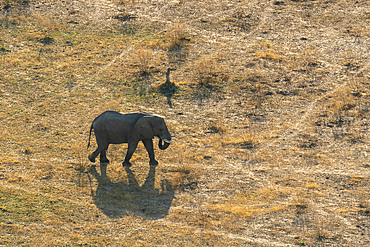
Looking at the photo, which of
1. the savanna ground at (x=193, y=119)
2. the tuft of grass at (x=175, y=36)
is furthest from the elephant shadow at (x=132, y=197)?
the tuft of grass at (x=175, y=36)

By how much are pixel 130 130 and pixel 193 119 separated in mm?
5287

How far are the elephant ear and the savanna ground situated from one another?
1.58m

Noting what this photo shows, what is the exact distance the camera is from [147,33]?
3550cm

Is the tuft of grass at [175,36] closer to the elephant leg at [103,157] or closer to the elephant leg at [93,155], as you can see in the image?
the elephant leg at [103,157]

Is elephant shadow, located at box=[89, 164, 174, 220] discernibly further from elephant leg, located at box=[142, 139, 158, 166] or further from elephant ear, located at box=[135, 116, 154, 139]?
elephant ear, located at box=[135, 116, 154, 139]

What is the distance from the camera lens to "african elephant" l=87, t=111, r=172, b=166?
22172 mm

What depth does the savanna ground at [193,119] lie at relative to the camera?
1928cm

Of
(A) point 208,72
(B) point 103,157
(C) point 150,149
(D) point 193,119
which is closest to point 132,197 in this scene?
(C) point 150,149

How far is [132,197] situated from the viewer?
20.9m

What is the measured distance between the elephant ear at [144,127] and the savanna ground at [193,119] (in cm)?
158

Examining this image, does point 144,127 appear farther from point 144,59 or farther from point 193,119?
point 144,59

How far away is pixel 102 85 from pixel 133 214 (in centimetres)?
1187

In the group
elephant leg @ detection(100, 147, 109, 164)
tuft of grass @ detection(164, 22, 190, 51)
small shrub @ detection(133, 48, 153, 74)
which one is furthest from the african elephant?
tuft of grass @ detection(164, 22, 190, 51)

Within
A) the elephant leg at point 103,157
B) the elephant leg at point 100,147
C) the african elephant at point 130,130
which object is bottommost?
the elephant leg at point 103,157
